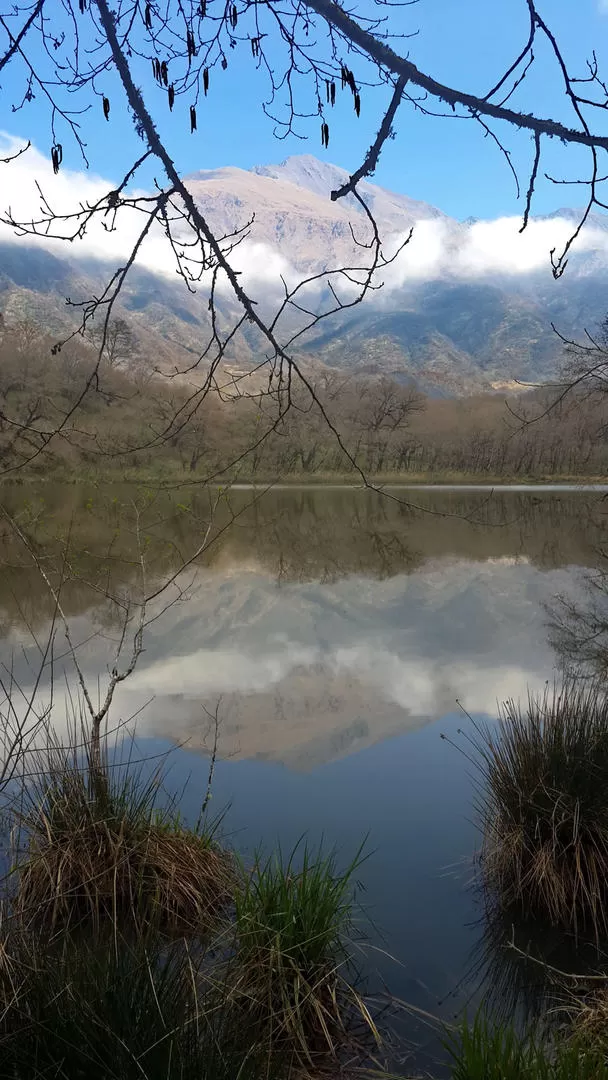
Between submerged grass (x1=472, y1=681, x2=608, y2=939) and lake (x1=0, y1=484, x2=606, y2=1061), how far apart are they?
1.06 feet

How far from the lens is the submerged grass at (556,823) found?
3.74 m

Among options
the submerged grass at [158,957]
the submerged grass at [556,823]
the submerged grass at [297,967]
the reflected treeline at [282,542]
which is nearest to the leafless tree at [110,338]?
the submerged grass at [158,957]

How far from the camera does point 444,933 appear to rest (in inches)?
152

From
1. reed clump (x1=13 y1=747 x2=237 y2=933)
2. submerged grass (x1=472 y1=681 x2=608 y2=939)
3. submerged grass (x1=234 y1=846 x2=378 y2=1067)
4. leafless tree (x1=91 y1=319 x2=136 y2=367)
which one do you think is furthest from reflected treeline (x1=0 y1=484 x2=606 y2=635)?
submerged grass (x1=234 y1=846 x2=378 y2=1067)

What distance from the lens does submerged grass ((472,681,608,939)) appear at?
12.3 ft

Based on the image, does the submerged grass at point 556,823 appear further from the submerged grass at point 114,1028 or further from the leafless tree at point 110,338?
the leafless tree at point 110,338

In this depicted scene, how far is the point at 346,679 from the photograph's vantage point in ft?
29.3

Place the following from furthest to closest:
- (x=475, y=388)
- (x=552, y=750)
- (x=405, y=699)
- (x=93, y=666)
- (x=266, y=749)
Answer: (x=475, y=388) → (x=93, y=666) → (x=405, y=699) → (x=266, y=749) → (x=552, y=750)

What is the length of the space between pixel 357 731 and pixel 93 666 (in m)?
3.48

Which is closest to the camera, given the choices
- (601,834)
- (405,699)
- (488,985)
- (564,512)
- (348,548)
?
(488,985)

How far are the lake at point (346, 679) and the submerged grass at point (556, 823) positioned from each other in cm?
32

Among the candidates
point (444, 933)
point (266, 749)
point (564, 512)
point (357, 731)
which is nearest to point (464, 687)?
point (357, 731)

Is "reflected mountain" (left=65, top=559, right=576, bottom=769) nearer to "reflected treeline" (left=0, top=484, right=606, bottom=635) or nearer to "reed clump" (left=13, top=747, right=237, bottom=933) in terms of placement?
"reflected treeline" (left=0, top=484, right=606, bottom=635)

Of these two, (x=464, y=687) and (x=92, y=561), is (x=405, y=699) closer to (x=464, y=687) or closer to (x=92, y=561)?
(x=464, y=687)
